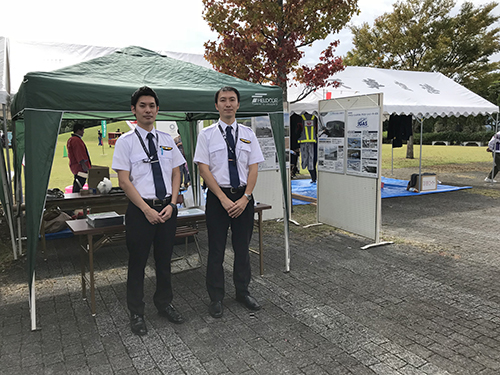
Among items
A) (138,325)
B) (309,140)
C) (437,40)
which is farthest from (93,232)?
(437,40)

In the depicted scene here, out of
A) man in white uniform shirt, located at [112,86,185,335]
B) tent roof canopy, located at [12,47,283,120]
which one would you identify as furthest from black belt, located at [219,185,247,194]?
tent roof canopy, located at [12,47,283,120]

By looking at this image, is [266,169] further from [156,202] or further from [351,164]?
[156,202]

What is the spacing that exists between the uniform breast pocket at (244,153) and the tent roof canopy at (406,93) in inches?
218

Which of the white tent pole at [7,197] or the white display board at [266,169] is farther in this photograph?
the white display board at [266,169]

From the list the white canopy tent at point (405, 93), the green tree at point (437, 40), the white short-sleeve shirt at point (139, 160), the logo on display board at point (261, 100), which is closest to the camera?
the white short-sleeve shirt at point (139, 160)

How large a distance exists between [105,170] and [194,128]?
1.97 meters

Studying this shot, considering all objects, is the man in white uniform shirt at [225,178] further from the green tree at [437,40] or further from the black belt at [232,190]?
the green tree at [437,40]

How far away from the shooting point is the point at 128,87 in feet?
11.9

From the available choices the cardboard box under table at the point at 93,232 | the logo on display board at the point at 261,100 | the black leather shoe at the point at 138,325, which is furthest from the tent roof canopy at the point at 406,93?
the black leather shoe at the point at 138,325

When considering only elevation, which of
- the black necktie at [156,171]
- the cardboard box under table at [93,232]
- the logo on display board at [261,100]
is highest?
the logo on display board at [261,100]

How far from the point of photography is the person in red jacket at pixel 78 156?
7027mm

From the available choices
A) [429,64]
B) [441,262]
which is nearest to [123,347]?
[441,262]

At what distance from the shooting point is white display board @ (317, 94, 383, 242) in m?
5.60

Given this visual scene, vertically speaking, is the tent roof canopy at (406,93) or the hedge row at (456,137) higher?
the tent roof canopy at (406,93)
